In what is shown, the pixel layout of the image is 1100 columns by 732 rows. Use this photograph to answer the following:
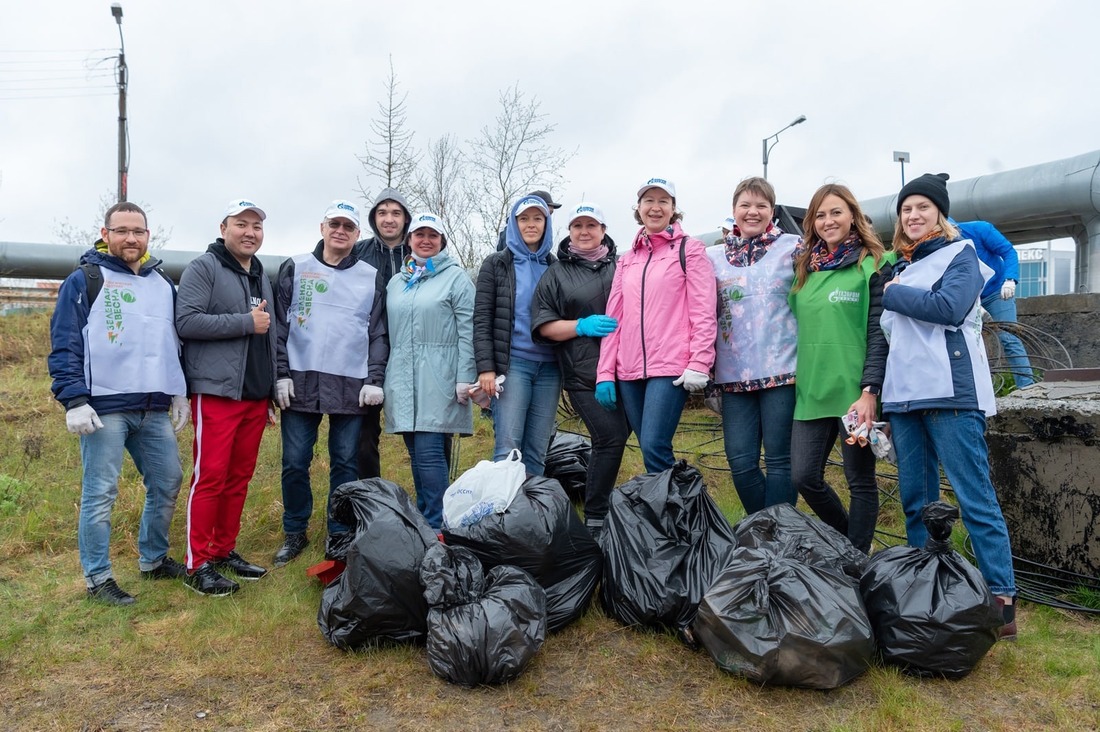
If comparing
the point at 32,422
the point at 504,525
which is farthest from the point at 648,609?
the point at 32,422

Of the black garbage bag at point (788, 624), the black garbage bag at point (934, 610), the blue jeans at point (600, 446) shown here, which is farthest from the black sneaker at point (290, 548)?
the black garbage bag at point (934, 610)

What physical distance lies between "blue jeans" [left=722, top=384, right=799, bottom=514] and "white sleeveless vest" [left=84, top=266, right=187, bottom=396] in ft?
8.37

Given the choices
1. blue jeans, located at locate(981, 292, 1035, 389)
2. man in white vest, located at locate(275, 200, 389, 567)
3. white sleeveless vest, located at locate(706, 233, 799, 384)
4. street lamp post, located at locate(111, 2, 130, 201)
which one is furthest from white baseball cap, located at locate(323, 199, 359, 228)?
street lamp post, located at locate(111, 2, 130, 201)

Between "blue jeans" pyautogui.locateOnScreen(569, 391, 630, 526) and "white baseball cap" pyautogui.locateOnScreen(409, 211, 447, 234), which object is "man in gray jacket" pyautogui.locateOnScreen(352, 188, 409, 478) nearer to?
A: "white baseball cap" pyautogui.locateOnScreen(409, 211, 447, 234)

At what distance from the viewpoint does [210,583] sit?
3.49 metres

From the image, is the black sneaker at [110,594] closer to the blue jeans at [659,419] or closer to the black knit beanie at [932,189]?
the blue jeans at [659,419]

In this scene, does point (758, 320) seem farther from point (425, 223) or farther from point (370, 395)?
point (370, 395)

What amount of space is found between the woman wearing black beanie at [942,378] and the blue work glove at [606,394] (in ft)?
3.76

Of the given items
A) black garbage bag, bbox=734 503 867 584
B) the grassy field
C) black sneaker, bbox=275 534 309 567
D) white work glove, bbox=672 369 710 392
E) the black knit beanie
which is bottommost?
the grassy field

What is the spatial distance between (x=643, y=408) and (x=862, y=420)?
3.10ft

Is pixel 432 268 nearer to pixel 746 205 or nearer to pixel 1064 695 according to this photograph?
pixel 746 205

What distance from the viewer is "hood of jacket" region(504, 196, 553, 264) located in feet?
12.7

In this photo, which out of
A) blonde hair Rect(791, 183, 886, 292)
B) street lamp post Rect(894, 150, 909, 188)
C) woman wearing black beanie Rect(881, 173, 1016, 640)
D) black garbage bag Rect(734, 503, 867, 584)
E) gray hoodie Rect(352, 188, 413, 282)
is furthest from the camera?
street lamp post Rect(894, 150, 909, 188)

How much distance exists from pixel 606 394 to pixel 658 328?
393 millimetres
